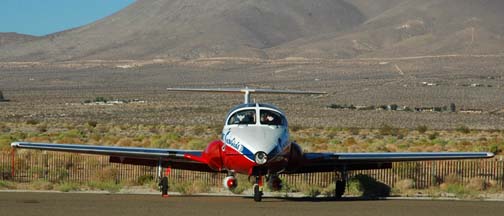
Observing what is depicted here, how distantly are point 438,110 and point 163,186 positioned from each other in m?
107

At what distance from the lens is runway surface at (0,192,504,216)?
2491 cm

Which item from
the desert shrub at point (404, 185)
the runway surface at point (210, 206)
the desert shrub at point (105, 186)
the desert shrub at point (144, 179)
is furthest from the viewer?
the desert shrub at point (144, 179)

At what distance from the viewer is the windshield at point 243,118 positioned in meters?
29.3

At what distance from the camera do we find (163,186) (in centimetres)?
3034

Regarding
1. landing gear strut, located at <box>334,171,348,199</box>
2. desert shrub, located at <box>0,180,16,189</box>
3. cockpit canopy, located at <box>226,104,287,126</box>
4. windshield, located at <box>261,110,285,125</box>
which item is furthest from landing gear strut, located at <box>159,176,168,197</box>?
desert shrub, located at <box>0,180,16,189</box>

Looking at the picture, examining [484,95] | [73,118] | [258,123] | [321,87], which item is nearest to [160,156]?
[258,123]

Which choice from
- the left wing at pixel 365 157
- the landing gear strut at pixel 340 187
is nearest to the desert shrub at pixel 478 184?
the left wing at pixel 365 157

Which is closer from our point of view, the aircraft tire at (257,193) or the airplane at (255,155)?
the airplane at (255,155)

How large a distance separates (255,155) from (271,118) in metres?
2.34

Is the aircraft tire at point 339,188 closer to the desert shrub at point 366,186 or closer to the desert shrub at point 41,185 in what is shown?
the desert shrub at point 366,186

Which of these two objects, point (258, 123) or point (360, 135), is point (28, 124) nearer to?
point (360, 135)

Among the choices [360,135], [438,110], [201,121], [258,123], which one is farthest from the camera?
[438,110]

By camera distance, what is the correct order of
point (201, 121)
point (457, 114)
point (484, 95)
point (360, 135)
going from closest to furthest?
point (360, 135), point (201, 121), point (457, 114), point (484, 95)

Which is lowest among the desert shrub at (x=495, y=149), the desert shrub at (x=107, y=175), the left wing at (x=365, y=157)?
the desert shrub at (x=107, y=175)
